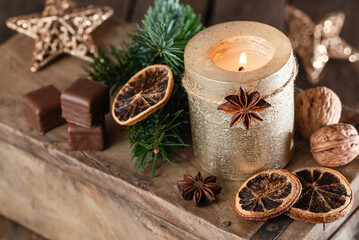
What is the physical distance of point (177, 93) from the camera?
1096mm

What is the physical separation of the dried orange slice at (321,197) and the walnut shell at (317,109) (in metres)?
0.12

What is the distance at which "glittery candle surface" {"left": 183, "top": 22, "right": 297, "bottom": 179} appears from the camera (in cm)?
89

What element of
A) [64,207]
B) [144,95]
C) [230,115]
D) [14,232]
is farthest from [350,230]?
[14,232]

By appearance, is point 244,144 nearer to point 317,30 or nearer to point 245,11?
point 317,30

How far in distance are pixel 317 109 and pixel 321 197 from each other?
207mm

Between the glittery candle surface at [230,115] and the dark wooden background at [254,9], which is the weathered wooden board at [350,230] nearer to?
→ the glittery candle surface at [230,115]

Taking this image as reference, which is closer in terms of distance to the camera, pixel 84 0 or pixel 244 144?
pixel 244 144

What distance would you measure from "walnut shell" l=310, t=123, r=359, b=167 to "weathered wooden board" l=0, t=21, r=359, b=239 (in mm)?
36

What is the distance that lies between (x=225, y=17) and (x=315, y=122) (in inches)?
33.4

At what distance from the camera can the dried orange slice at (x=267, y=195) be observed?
0.89 metres

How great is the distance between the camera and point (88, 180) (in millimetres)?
1116

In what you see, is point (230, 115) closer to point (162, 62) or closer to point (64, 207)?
point (162, 62)

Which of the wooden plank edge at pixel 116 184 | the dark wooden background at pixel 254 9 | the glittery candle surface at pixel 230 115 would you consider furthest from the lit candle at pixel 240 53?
the dark wooden background at pixel 254 9

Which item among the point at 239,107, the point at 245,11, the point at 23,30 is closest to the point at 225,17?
the point at 245,11
